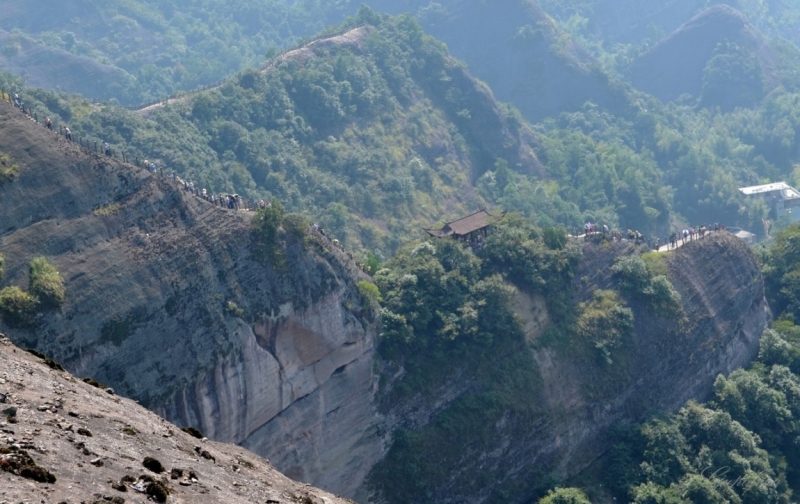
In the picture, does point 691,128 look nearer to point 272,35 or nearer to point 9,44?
point 272,35

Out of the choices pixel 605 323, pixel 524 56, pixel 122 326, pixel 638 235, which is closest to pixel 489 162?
pixel 524 56

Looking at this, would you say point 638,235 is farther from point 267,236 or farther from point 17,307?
point 17,307

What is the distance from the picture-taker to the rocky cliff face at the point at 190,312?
5150 centimetres

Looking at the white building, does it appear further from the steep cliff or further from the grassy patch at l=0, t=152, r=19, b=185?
the grassy patch at l=0, t=152, r=19, b=185

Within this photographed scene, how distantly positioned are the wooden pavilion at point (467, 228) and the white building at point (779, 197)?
6786cm

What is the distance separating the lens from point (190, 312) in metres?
54.6

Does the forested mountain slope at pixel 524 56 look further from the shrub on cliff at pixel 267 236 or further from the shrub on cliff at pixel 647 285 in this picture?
the shrub on cliff at pixel 267 236

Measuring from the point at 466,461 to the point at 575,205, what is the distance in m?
58.4

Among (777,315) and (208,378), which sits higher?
(208,378)

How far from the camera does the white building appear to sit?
13000 centimetres

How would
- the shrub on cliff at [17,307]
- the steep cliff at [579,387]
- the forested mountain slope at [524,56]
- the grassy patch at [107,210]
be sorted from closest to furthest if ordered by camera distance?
the shrub on cliff at [17,307], the grassy patch at [107,210], the steep cliff at [579,387], the forested mountain slope at [524,56]

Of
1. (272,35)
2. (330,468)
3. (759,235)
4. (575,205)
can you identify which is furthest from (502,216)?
(272,35)

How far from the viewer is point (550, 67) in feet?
516

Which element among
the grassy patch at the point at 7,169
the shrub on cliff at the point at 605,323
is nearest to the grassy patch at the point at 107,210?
the grassy patch at the point at 7,169
